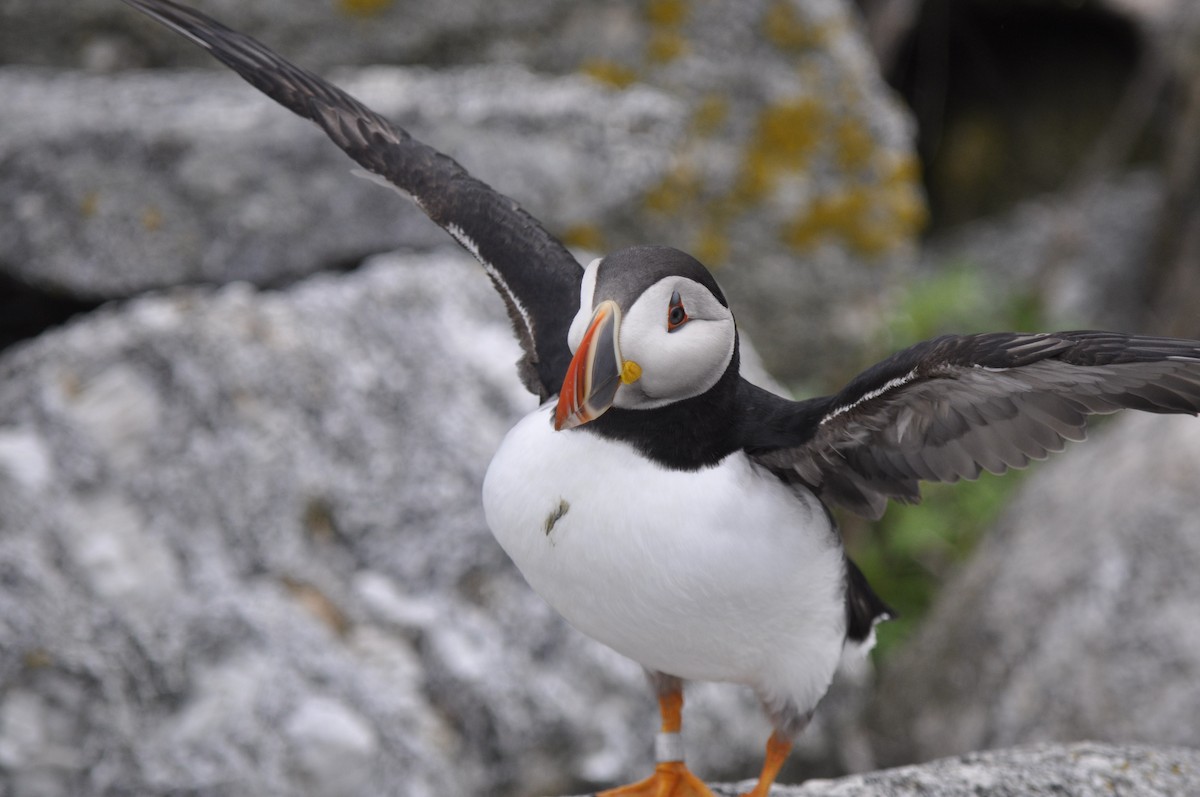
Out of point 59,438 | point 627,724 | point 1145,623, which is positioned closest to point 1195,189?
point 1145,623

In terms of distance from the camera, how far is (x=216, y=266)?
5.79 metres

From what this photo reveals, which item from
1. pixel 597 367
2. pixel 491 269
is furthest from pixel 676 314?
pixel 491 269

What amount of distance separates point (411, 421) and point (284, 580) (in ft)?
2.67

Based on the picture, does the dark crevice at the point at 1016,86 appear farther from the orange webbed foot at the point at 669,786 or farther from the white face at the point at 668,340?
the white face at the point at 668,340

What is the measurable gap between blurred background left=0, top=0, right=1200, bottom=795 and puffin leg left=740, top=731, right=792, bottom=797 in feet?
2.98

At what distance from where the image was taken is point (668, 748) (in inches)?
151

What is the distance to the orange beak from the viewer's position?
277 centimetres

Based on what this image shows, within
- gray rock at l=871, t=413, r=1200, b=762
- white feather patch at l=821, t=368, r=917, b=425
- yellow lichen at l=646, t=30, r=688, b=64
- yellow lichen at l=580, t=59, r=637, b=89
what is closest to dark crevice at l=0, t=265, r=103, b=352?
yellow lichen at l=580, t=59, r=637, b=89

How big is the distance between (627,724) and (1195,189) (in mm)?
7245

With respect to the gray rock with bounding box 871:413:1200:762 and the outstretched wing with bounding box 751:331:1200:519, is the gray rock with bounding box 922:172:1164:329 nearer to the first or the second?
the gray rock with bounding box 871:413:1200:762

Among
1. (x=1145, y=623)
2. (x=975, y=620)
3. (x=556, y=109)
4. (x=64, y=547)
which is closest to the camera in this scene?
(x=64, y=547)

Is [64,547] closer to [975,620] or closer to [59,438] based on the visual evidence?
[59,438]

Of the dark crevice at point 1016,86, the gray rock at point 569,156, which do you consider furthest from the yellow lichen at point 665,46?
the dark crevice at point 1016,86

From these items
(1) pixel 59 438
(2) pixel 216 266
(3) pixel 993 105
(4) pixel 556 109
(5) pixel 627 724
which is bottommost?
(5) pixel 627 724
